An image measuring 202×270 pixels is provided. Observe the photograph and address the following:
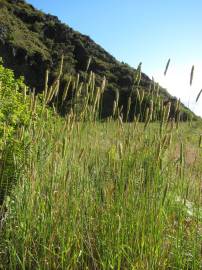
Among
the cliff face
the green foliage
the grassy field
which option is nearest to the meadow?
the grassy field

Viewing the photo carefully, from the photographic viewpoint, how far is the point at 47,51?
1931cm

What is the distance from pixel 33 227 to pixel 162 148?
29.3 inches

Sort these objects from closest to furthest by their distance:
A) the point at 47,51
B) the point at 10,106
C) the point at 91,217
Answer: the point at 91,217 < the point at 10,106 < the point at 47,51

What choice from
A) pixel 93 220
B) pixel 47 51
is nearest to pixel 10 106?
pixel 93 220

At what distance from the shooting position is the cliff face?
1836cm

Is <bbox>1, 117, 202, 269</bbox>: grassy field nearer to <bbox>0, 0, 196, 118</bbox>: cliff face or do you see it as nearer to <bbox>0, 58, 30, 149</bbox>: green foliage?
<bbox>0, 58, 30, 149</bbox>: green foliage

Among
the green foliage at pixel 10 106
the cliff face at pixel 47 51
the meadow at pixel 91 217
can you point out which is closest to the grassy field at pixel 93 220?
the meadow at pixel 91 217

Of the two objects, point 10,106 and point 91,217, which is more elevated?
point 10,106

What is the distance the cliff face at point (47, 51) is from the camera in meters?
18.4

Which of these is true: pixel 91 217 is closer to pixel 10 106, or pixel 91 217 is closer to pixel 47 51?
pixel 10 106

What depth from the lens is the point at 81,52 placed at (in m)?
20.5

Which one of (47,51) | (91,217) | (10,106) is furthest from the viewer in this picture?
(47,51)

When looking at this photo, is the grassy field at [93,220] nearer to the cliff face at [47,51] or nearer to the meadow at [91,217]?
the meadow at [91,217]

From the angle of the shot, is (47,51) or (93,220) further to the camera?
(47,51)
